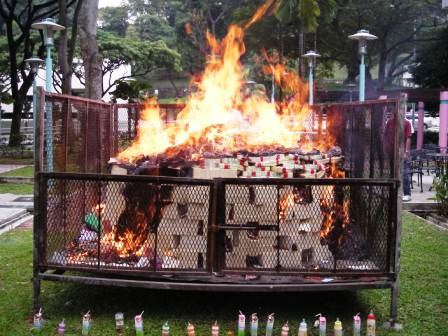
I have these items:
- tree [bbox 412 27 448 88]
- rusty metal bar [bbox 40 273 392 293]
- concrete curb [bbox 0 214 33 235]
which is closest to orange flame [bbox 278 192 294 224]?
rusty metal bar [bbox 40 273 392 293]

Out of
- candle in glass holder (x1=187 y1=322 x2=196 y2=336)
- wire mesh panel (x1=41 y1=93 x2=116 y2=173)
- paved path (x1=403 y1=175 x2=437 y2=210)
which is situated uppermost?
wire mesh panel (x1=41 y1=93 x2=116 y2=173)

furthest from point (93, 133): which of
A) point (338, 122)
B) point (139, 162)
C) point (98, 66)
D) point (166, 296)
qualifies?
point (98, 66)

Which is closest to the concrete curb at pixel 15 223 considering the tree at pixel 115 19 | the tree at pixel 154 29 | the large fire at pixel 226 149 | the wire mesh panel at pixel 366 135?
the large fire at pixel 226 149

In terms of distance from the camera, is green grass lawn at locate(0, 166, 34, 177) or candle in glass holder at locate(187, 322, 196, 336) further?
green grass lawn at locate(0, 166, 34, 177)

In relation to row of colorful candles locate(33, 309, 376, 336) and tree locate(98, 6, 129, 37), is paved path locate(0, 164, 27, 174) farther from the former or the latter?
tree locate(98, 6, 129, 37)

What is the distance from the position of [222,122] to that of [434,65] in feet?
88.0

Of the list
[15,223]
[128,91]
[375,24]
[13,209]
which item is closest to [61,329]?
[15,223]

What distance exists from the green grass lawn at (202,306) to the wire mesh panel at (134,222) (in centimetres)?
50

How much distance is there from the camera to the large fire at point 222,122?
6590mm

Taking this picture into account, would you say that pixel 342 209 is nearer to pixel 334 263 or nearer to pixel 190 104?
pixel 334 263

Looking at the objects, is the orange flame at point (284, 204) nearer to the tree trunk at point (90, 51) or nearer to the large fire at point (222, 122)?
the large fire at point (222, 122)

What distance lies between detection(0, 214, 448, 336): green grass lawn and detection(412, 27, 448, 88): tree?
86.3ft

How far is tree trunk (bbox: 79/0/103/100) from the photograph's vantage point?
44.4 ft

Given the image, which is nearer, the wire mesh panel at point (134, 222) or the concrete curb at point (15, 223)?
the wire mesh panel at point (134, 222)
